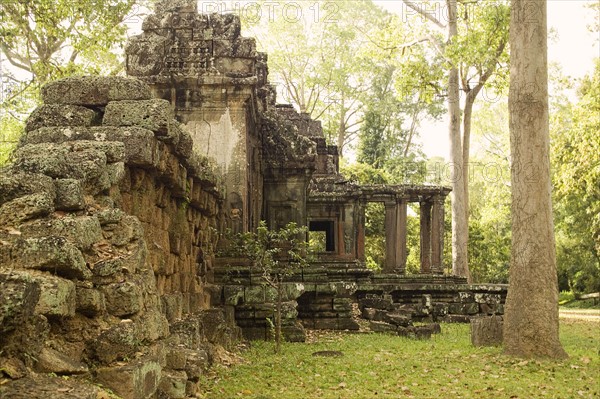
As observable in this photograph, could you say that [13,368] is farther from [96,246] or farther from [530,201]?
[530,201]

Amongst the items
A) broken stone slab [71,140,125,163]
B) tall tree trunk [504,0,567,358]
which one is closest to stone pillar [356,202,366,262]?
tall tree trunk [504,0,567,358]

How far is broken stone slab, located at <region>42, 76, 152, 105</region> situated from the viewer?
600 centimetres

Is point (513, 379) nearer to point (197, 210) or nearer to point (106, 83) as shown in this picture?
point (197, 210)

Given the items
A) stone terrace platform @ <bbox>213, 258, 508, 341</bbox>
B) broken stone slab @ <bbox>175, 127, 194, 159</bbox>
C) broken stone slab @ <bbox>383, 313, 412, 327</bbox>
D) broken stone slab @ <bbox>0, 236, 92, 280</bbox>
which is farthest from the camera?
broken stone slab @ <bbox>383, 313, 412, 327</bbox>

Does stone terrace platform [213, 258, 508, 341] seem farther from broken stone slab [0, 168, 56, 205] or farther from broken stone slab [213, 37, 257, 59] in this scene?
broken stone slab [0, 168, 56, 205]

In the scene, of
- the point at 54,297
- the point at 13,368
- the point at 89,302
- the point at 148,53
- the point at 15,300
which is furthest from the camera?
the point at 148,53

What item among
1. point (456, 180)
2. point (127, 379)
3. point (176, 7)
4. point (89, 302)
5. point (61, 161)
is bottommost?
point (127, 379)

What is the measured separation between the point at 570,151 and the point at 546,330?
45.7 feet

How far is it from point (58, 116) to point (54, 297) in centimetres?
273

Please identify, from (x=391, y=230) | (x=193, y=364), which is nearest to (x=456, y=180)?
(x=391, y=230)

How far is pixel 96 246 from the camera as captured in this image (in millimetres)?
4375

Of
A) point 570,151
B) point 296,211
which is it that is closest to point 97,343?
point 296,211

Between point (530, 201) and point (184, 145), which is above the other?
point (184, 145)

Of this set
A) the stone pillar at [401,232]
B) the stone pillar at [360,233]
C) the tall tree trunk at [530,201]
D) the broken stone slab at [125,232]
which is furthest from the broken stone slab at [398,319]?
the stone pillar at [401,232]
